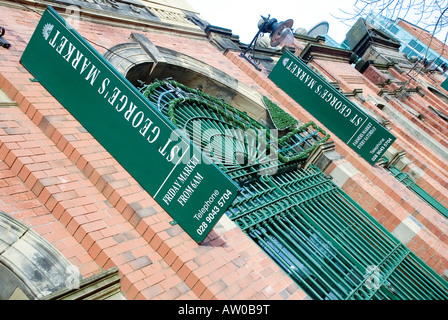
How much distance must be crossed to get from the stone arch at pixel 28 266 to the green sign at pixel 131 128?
1328 mm

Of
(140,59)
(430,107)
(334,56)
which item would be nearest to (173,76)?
(140,59)

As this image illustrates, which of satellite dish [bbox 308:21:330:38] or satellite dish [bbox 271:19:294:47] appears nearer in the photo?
satellite dish [bbox 271:19:294:47]

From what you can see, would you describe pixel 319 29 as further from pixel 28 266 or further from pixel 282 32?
pixel 28 266

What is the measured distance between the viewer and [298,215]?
6.75 metres

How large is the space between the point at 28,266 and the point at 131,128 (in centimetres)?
186

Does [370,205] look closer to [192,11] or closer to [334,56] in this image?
[192,11]

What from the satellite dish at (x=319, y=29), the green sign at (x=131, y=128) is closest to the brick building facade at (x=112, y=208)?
the green sign at (x=131, y=128)

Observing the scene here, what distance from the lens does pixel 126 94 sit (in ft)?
16.1

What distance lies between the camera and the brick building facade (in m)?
4.02

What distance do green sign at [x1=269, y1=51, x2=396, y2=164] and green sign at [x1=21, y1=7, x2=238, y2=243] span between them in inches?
A: 235

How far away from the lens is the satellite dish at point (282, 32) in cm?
1034

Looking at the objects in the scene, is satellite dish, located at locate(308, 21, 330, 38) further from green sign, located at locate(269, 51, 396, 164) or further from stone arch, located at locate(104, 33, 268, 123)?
stone arch, located at locate(104, 33, 268, 123)

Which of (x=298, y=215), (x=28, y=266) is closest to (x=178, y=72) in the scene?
(x=298, y=215)

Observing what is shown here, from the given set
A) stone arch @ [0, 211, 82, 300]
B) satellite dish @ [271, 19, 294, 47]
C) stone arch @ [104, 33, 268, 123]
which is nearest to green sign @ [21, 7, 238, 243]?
stone arch @ [0, 211, 82, 300]
